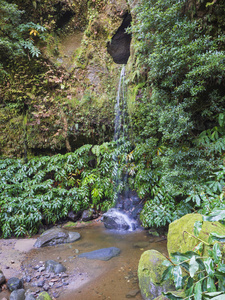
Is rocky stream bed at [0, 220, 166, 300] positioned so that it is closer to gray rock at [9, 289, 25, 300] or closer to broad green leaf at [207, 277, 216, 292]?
gray rock at [9, 289, 25, 300]

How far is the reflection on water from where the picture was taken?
2.77 m

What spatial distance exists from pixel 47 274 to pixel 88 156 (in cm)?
402

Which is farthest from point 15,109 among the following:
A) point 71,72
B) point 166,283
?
point 166,283

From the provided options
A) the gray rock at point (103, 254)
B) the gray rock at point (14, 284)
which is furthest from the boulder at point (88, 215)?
the gray rock at point (14, 284)

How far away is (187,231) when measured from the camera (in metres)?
A: 2.42

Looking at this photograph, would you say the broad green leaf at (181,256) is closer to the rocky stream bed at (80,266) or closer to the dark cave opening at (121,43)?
the rocky stream bed at (80,266)

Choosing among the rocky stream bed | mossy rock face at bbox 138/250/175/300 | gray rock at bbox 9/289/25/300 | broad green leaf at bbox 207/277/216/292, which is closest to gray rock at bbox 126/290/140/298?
the rocky stream bed

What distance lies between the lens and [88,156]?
6.76m

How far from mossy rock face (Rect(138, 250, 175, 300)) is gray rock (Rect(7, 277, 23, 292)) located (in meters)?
1.88

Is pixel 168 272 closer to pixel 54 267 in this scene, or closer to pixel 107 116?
pixel 54 267

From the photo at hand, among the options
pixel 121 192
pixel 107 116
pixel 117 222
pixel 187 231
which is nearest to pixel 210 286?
pixel 187 231

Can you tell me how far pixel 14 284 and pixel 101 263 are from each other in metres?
1.44

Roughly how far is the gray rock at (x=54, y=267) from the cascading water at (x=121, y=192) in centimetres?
209

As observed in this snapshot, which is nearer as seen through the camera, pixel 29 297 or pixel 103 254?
pixel 29 297
